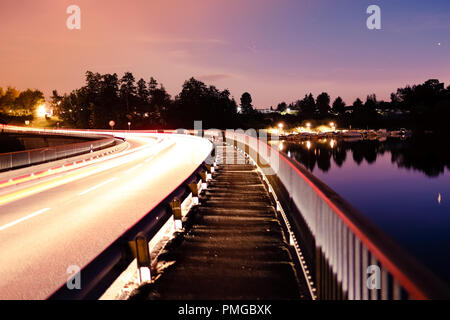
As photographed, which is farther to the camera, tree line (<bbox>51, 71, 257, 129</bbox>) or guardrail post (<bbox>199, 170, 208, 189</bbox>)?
tree line (<bbox>51, 71, 257, 129</bbox>)

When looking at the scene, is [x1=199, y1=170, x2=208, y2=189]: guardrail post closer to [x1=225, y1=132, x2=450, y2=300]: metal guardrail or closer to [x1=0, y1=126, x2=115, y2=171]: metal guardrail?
[x1=225, y1=132, x2=450, y2=300]: metal guardrail

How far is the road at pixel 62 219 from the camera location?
219 inches

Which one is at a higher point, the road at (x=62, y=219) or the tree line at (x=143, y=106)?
the tree line at (x=143, y=106)

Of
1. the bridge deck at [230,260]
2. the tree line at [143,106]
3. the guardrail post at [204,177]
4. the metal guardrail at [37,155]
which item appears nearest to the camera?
the bridge deck at [230,260]

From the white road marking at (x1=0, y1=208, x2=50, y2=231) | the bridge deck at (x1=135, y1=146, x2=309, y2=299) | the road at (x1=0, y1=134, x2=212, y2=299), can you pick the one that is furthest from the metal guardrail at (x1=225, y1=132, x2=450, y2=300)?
the white road marking at (x1=0, y1=208, x2=50, y2=231)

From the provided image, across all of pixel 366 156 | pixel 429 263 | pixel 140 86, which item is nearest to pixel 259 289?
pixel 429 263

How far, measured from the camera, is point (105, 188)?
13750mm

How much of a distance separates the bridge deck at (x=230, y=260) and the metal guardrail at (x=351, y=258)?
559 millimetres

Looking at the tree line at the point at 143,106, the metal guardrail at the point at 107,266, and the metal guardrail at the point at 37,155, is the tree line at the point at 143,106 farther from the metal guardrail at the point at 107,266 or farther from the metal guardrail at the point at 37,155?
the metal guardrail at the point at 107,266

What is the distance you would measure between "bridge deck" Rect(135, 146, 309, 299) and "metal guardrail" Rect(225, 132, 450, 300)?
0.56 metres

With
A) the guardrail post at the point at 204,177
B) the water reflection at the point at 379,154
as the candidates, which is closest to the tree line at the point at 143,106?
the water reflection at the point at 379,154

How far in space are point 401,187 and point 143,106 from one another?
351 feet

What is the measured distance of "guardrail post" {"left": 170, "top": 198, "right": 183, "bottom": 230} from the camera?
7477 millimetres

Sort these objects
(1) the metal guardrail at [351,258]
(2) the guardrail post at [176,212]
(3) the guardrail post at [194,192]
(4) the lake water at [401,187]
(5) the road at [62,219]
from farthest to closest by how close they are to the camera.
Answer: (4) the lake water at [401,187]
(3) the guardrail post at [194,192]
(2) the guardrail post at [176,212]
(5) the road at [62,219]
(1) the metal guardrail at [351,258]
